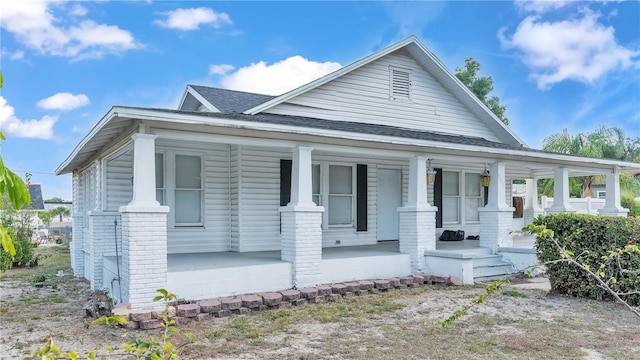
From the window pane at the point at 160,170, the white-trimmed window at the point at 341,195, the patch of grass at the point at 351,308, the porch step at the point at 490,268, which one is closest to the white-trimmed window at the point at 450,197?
the porch step at the point at 490,268

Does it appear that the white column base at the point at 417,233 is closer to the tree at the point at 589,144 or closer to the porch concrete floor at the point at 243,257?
the porch concrete floor at the point at 243,257

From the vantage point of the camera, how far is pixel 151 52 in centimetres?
2716

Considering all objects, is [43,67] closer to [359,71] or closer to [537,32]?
[359,71]

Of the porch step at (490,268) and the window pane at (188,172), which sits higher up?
the window pane at (188,172)

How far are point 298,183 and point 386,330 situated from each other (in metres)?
3.23

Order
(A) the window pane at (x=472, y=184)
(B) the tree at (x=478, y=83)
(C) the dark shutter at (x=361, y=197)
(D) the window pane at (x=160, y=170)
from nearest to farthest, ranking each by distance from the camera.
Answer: (D) the window pane at (x=160, y=170), (C) the dark shutter at (x=361, y=197), (A) the window pane at (x=472, y=184), (B) the tree at (x=478, y=83)

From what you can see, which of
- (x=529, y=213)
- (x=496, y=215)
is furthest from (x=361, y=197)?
(x=529, y=213)

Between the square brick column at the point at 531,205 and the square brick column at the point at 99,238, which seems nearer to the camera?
the square brick column at the point at 99,238

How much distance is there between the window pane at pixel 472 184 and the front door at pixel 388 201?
2619 mm

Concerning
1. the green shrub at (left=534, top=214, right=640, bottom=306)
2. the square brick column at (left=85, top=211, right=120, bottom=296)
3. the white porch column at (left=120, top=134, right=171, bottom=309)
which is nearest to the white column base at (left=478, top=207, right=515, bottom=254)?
the green shrub at (left=534, top=214, right=640, bottom=306)

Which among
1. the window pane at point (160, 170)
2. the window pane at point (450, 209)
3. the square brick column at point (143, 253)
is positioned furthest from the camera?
the window pane at point (450, 209)

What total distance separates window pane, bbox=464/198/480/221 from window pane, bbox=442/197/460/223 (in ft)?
1.39

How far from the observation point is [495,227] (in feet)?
36.1

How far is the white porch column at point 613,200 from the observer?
13.5 meters
